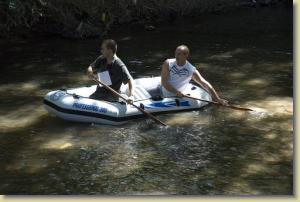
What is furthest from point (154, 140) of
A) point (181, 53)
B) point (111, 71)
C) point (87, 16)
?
point (87, 16)

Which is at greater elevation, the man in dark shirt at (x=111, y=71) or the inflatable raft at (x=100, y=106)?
the man in dark shirt at (x=111, y=71)

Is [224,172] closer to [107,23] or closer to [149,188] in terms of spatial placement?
[149,188]

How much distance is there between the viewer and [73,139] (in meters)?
7.88

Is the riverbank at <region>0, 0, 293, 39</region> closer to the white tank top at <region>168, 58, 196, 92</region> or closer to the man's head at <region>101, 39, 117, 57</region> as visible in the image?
the man's head at <region>101, 39, 117, 57</region>

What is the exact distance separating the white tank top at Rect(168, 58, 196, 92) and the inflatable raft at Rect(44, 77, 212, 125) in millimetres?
268

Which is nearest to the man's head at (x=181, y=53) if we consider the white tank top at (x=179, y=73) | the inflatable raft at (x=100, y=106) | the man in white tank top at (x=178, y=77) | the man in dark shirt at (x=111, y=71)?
the man in white tank top at (x=178, y=77)

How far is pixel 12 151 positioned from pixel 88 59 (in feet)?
20.1

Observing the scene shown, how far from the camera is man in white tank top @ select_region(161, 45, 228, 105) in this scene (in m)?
8.70

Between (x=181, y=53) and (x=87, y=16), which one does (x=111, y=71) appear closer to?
(x=181, y=53)

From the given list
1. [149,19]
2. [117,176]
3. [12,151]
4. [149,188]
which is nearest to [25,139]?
[12,151]

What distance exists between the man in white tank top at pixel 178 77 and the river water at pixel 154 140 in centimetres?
42

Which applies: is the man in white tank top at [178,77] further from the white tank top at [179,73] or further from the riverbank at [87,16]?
the riverbank at [87,16]

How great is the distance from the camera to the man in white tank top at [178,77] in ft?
28.5

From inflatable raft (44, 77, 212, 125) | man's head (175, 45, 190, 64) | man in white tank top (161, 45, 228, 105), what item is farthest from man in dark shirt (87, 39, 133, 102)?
man's head (175, 45, 190, 64)
